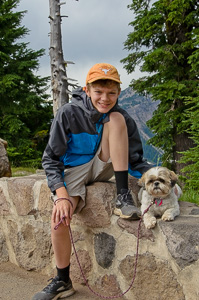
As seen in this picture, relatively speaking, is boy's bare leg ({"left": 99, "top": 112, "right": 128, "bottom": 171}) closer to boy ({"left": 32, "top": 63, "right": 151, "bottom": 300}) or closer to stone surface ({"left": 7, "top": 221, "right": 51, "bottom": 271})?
boy ({"left": 32, "top": 63, "right": 151, "bottom": 300})

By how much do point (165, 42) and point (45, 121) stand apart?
677 cm

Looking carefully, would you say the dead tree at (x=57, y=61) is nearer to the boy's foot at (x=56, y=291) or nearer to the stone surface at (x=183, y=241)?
the boy's foot at (x=56, y=291)

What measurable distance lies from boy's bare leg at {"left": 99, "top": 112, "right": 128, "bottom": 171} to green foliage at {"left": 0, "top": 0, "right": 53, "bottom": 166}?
36.5 feet

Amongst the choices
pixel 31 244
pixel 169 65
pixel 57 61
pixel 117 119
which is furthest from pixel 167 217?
pixel 169 65

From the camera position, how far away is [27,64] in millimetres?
14633

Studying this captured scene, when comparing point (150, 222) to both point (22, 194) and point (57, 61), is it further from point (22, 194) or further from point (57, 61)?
point (57, 61)

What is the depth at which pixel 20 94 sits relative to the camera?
14.8 meters

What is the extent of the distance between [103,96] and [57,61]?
23.8 feet

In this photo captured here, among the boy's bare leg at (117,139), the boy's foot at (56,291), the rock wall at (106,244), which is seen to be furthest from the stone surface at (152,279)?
the boy's bare leg at (117,139)

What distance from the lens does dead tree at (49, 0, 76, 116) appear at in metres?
9.38

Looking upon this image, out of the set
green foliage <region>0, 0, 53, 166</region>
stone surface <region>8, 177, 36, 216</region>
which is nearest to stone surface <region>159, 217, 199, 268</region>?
stone surface <region>8, 177, 36, 216</region>

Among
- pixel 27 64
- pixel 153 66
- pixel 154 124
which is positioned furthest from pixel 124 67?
pixel 27 64

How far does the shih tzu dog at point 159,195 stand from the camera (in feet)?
8.16

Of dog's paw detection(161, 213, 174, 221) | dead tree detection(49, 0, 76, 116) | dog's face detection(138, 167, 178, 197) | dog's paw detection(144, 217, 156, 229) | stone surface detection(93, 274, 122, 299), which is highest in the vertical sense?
dead tree detection(49, 0, 76, 116)
